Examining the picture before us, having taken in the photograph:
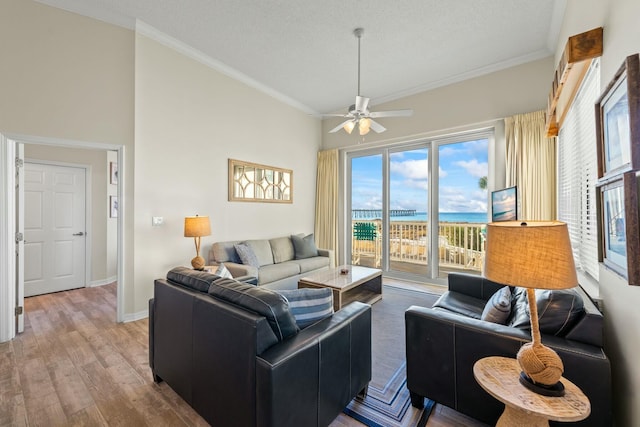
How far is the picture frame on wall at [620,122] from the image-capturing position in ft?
3.59

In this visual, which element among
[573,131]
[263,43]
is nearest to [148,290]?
[263,43]

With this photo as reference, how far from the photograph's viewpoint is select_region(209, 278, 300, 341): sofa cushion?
135 cm

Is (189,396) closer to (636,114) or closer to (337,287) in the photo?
(337,287)

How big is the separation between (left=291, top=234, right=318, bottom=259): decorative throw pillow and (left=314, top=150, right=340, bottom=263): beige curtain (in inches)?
31.0

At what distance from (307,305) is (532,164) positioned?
3.62 m

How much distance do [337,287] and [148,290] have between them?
231 centimetres

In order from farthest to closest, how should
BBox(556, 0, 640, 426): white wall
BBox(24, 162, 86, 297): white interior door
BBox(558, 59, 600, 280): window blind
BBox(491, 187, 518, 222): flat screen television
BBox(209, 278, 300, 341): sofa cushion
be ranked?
BBox(24, 162, 86, 297): white interior door, BBox(491, 187, 518, 222): flat screen television, BBox(558, 59, 600, 280): window blind, BBox(209, 278, 300, 341): sofa cushion, BBox(556, 0, 640, 426): white wall

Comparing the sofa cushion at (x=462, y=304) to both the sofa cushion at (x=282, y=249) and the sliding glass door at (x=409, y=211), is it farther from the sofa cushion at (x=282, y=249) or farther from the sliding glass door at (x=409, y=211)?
the sofa cushion at (x=282, y=249)

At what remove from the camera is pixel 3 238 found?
257 centimetres

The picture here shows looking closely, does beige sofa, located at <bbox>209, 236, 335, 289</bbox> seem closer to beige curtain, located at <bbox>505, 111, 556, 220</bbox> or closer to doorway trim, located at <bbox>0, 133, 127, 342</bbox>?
doorway trim, located at <bbox>0, 133, 127, 342</bbox>

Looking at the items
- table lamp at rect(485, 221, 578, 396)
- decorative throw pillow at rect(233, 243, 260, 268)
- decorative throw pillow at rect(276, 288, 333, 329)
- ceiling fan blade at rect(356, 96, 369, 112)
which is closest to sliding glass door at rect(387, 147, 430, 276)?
ceiling fan blade at rect(356, 96, 369, 112)

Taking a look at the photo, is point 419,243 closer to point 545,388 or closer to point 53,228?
point 545,388

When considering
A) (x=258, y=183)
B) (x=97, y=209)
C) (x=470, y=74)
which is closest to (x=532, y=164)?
(x=470, y=74)

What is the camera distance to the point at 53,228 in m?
4.17
